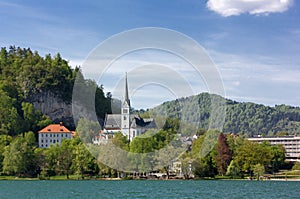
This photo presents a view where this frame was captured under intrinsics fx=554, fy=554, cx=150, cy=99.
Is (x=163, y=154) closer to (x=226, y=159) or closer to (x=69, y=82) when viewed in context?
(x=226, y=159)

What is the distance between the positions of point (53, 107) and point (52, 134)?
13667 mm

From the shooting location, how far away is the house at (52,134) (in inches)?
5374

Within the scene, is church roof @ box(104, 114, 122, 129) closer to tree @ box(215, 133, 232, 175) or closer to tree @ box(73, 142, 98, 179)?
tree @ box(73, 142, 98, 179)

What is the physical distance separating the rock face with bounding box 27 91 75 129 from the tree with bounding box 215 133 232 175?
57289mm

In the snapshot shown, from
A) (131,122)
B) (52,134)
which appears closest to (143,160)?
(52,134)

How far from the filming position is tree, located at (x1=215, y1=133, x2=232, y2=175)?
101625 millimetres

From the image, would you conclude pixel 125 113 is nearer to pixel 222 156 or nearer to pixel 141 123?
pixel 141 123

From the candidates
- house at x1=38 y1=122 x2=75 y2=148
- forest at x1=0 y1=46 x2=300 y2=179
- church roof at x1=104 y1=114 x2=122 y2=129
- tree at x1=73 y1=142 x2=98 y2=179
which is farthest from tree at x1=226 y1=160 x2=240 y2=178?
church roof at x1=104 y1=114 x2=122 y2=129

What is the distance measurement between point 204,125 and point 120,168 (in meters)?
72.7

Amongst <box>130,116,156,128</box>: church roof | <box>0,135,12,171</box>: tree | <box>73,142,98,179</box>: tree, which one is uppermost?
<box>130,116,156,128</box>: church roof

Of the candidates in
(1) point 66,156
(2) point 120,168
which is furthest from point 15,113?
(2) point 120,168

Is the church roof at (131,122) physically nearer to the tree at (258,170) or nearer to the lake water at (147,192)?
the tree at (258,170)

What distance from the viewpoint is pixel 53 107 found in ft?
489

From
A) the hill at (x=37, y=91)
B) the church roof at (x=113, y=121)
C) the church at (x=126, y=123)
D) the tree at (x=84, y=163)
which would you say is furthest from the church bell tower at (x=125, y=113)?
the tree at (x=84, y=163)
